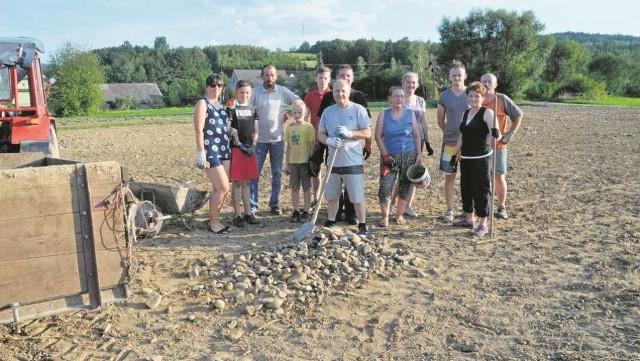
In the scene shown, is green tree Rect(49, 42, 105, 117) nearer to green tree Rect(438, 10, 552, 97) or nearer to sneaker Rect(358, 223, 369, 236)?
green tree Rect(438, 10, 552, 97)

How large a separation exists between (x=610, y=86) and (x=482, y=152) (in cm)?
5727

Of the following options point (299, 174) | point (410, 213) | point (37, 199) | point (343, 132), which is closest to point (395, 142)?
point (343, 132)

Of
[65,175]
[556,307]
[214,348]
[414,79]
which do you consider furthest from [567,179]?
[65,175]

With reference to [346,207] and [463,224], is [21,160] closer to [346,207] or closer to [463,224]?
[346,207]

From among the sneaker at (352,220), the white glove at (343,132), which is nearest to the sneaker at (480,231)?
the sneaker at (352,220)

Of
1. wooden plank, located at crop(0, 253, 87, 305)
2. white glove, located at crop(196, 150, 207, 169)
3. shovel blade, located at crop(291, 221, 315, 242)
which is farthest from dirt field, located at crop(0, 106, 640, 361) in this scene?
white glove, located at crop(196, 150, 207, 169)

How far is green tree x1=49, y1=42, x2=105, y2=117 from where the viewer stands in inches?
1727

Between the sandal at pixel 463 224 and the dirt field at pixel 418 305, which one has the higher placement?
the sandal at pixel 463 224

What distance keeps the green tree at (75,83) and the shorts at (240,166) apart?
42499mm

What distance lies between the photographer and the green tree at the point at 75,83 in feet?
144

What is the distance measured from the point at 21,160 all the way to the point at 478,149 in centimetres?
458

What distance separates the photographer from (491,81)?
6.27m

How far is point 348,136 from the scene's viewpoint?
5.63 meters

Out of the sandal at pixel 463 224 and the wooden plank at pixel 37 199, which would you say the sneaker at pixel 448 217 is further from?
the wooden plank at pixel 37 199
